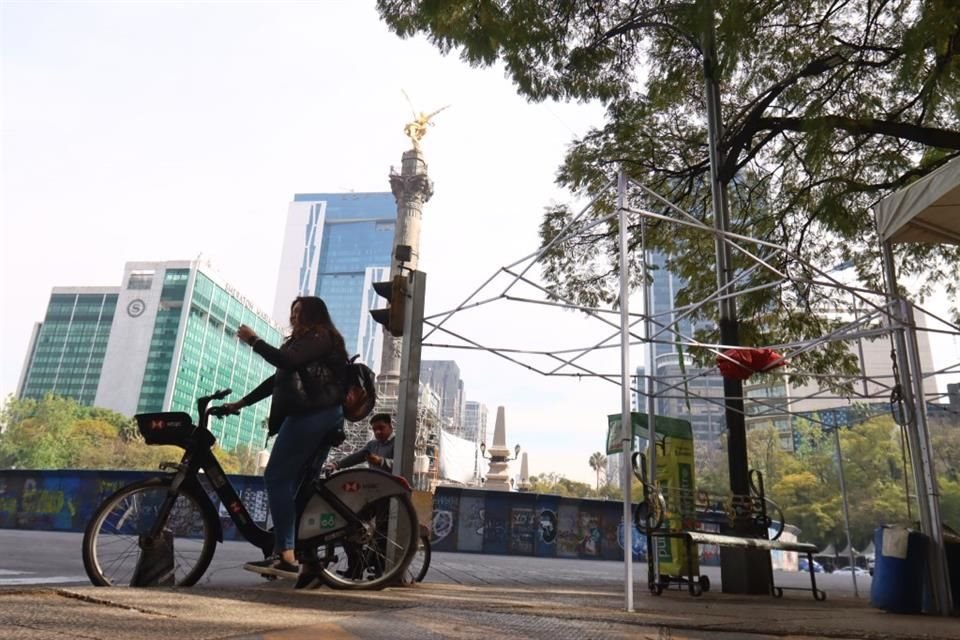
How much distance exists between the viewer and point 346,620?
276 centimetres

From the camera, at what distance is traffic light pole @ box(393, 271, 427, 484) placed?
5.63 m

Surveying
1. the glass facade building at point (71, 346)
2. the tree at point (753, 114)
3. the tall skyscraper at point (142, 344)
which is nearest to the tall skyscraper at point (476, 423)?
the tall skyscraper at point (142, 344)

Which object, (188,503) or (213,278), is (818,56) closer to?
(188,503)

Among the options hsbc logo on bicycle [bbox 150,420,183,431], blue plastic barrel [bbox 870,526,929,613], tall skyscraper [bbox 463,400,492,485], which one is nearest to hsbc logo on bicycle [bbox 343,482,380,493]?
hsbc logo on bicycle [bbox 150,420,183,431]

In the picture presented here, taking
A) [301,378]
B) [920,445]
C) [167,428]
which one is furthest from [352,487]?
[920,445]

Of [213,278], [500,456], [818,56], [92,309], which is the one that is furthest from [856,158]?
[92,309]

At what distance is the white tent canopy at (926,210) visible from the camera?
17.6 feet

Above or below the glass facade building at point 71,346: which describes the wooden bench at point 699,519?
below

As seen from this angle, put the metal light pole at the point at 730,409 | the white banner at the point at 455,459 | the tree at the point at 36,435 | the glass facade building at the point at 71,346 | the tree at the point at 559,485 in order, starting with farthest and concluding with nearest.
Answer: the glass facade building at the point at 71,346 < the tree at the point at 559,485 < the tree at the point at 36,435 < the white banner at the point at 455,459 < the metal light pole at the point at 730,409

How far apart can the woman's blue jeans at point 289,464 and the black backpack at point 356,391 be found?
217 mm

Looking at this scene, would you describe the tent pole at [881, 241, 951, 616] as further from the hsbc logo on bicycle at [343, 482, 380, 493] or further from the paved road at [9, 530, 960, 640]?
the hsbc logo on bicycle at [343, 482, 380, 493]

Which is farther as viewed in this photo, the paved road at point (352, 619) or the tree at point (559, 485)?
the tree at point (559, 485)

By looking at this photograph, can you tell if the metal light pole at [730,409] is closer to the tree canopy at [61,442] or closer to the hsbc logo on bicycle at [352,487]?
the hsbc logo on bicycle at [352,487]

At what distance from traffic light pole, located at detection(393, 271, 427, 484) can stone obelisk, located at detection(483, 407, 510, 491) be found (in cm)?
3479
